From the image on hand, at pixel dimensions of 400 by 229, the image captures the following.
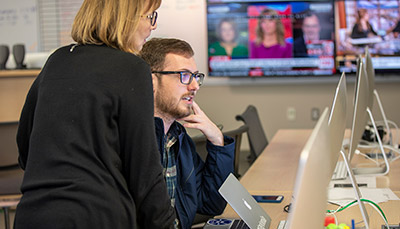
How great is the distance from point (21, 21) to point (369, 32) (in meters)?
3.49

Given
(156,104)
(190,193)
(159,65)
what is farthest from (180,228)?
(159,65)

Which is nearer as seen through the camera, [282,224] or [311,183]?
[311,183]

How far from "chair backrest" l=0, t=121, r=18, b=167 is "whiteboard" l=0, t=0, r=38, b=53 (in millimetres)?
2788

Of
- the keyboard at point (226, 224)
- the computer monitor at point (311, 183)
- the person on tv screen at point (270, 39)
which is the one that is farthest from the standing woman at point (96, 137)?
the person on tv screen at point (270, 39)

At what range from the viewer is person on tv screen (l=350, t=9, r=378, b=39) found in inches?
207

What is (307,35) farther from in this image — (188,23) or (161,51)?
(161,51)

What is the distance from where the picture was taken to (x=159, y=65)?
1815 mm

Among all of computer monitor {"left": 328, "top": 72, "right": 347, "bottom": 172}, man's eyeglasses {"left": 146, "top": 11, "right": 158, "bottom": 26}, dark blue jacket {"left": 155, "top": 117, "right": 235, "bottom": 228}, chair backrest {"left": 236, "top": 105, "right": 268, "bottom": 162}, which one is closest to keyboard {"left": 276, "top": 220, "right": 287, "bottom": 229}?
dark blue jacket {"left": 155, "top": 117, "right": 235, "bottom": 228}

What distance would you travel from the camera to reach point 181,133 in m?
1.82

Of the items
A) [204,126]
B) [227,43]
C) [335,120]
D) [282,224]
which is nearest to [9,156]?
[204,126]

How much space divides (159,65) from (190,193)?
16.6 inches

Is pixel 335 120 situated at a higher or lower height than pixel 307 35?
lower

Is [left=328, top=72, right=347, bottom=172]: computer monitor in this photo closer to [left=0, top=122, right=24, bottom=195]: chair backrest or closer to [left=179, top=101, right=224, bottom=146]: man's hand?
[left=179, top=101, right=224, bottom=146]: man's hand

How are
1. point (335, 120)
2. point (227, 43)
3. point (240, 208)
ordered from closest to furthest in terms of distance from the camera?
point (335, 120) < point (240, 208) < point (227, 43)
